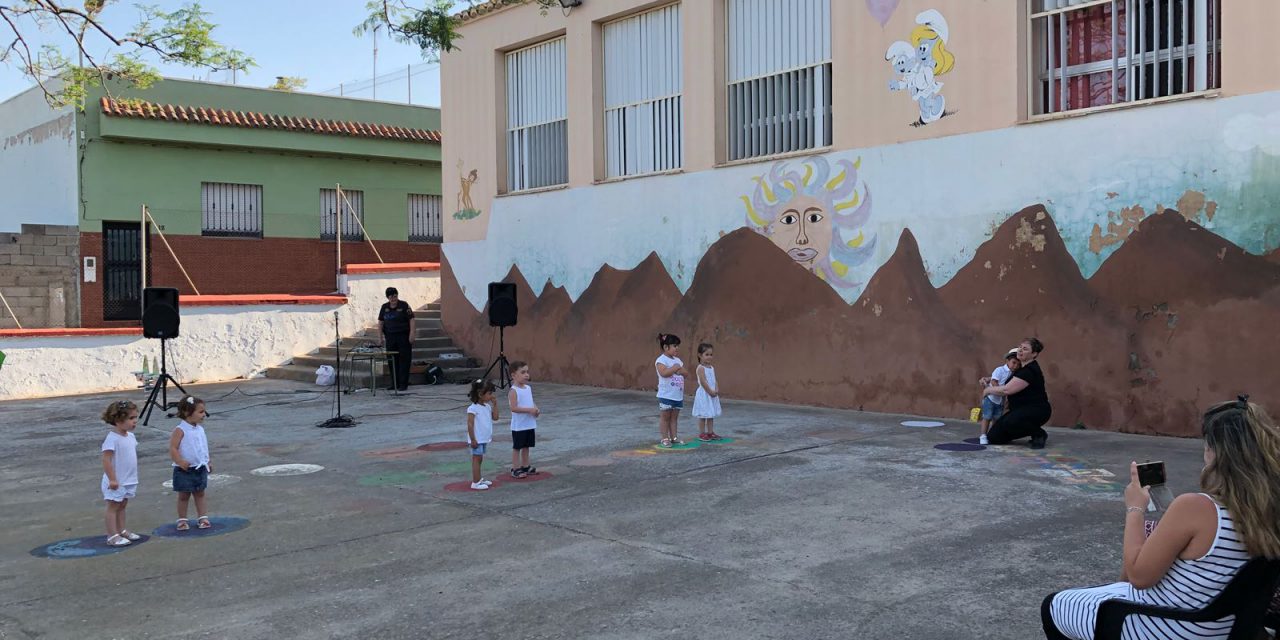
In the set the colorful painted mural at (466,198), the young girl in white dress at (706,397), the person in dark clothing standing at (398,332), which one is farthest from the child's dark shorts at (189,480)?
the colorful painted mural at (466,198)

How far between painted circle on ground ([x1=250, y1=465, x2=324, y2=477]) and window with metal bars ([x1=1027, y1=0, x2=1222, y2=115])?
28.1ft

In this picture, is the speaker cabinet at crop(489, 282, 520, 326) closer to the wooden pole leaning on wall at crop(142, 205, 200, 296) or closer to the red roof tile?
the wooden pole leaning on wall at crop(142, 205, 200, 296)

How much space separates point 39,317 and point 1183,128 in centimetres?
2056

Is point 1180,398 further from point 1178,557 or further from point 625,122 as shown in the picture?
point 625,122

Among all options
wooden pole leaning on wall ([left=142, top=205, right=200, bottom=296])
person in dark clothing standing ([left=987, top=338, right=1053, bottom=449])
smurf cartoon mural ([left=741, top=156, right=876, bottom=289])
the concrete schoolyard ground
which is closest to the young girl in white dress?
the concrete schoolyard ground

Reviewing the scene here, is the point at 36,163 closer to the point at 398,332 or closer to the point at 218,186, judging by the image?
the point at 218,186

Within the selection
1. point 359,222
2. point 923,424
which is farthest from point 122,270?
point 923,424

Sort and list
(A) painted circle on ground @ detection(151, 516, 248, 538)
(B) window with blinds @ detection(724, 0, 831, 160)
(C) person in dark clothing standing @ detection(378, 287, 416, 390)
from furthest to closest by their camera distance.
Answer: (C) person in dark clothing standing @ detection(378, 287, 416, 390) < (B) window with blinds @ detection(724, 0, 831, 160) < (A) painted circle on ground @ detection(151, 516, 248, 538)

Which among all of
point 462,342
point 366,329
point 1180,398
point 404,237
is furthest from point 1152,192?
point 404,237

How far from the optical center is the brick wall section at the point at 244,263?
21.7 meters

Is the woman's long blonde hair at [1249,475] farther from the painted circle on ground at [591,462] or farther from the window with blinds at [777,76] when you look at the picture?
the window with blinds at [777,76]

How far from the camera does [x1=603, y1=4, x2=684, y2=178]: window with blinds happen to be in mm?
15812

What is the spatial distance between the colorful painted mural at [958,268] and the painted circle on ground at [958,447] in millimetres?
1810

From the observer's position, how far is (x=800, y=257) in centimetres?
1371
